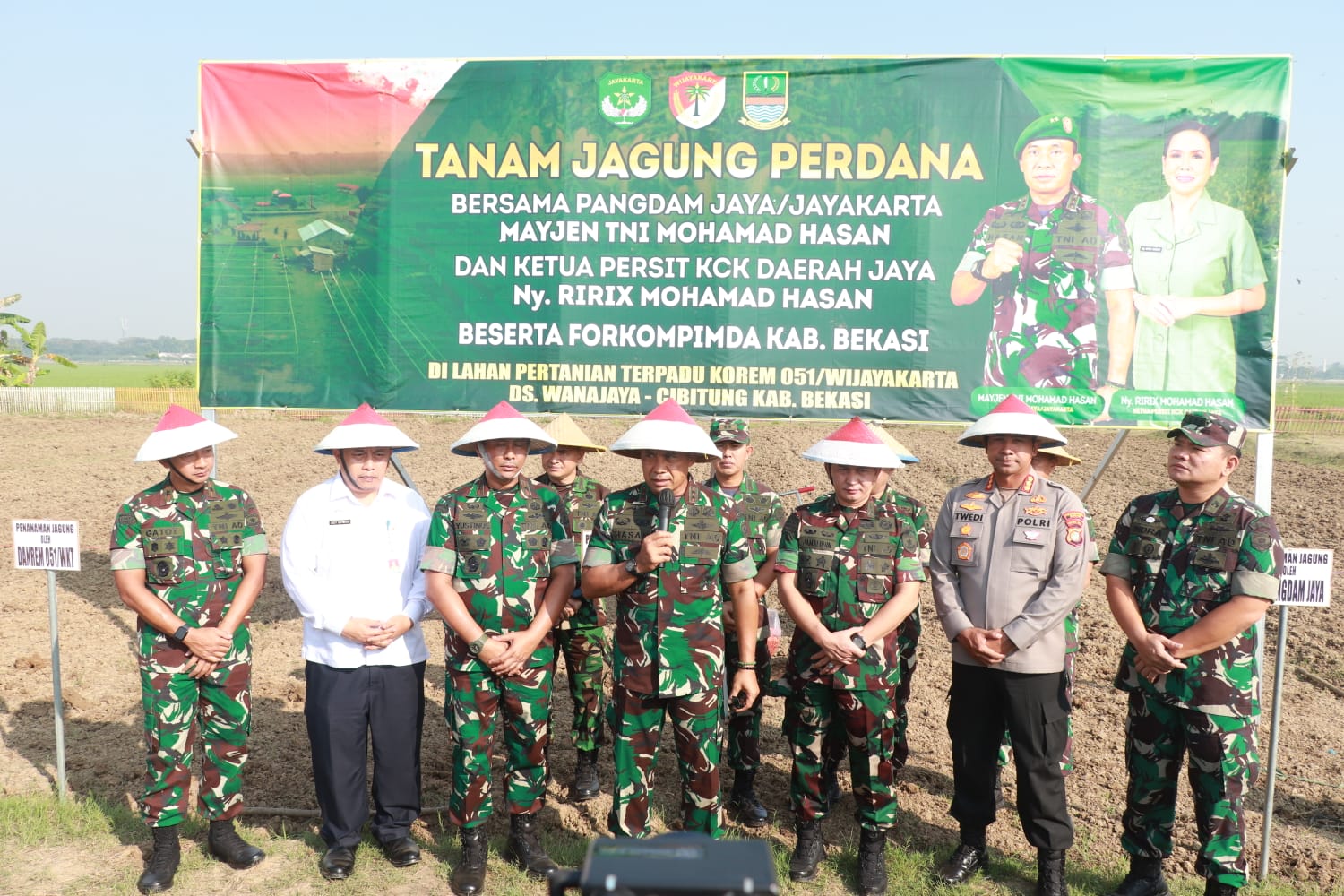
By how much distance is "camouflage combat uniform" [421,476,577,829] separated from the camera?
422 centimetres

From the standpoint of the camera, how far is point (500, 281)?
659 centimetres

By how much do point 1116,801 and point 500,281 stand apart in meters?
4.87

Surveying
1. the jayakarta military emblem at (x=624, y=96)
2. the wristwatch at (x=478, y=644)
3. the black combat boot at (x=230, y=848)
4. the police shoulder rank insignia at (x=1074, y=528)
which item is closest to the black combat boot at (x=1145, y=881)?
the police shoulder rank insignia at (x=1074, y=528)

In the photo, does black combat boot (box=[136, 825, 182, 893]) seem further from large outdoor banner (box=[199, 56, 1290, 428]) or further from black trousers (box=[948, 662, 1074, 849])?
black trousers (box=[948, 662, 1074, 849])

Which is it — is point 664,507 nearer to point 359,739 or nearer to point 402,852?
point 359,739

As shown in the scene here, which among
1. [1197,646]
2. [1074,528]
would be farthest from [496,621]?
[1197,646]

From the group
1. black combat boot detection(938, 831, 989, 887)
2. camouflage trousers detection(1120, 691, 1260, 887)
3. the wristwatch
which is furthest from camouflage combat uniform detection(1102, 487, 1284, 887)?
the wristwatch

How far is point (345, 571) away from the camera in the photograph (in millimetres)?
4270

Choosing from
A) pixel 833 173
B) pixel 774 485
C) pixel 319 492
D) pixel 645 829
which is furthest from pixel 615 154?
pixel 774 485

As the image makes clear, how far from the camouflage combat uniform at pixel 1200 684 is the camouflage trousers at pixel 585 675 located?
259 centimetres

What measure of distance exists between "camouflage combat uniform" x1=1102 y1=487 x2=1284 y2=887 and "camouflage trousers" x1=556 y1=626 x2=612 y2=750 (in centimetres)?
259

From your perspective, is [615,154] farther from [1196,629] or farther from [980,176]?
[1196,629]

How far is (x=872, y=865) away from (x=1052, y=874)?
749 millimetres

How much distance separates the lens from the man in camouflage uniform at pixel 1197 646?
3846 mm
